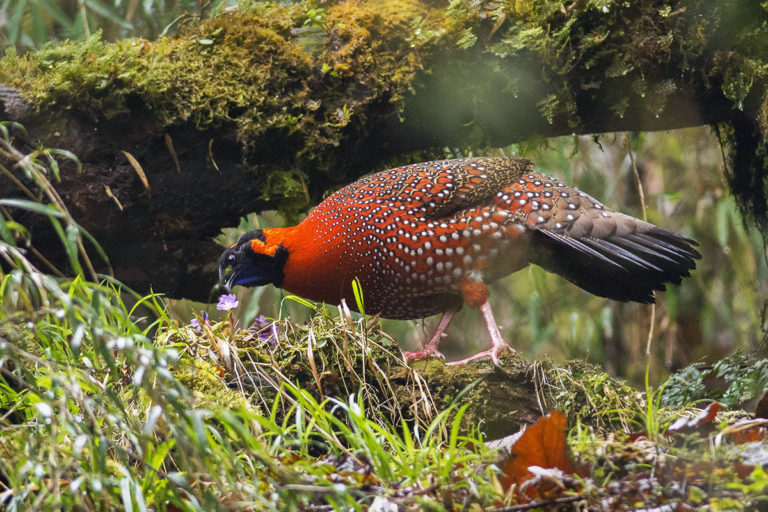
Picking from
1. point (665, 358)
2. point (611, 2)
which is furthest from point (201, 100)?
point (665, 358)

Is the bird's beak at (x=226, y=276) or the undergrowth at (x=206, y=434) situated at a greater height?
the undergrowth at (x=206, y=434)

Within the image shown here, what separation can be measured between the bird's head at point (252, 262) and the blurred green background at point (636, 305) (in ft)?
4.24

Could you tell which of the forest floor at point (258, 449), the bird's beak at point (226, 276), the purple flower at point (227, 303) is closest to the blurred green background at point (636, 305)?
the bird's beak at point (226, 276)

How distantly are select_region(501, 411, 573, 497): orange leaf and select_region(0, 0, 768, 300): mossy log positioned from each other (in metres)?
2.28

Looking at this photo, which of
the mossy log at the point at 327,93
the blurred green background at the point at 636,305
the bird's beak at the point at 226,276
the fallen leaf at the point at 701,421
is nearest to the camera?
the fallen leaf at the point at 701,421

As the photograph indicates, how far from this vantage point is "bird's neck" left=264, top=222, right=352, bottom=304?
3701 millimetres

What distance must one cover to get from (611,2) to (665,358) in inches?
149

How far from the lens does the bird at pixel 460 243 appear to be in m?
3.56

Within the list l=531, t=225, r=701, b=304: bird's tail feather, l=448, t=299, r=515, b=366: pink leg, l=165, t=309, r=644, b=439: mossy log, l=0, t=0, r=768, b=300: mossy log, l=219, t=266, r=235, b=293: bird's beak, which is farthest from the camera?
l=219, t=266, r=235, b=293: bird's beak

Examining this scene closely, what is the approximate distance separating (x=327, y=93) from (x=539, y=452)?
100 inches

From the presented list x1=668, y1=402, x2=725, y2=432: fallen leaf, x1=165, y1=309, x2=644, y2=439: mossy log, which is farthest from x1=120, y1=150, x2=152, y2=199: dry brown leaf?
x1=668, y1=402, x2=725, y2=432: fallen leaf

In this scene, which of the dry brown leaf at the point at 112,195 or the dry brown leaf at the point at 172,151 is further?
the dry brown leaf at the point at 172,151

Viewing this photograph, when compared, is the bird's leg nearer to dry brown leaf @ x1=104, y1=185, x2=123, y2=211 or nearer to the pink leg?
the pink leg

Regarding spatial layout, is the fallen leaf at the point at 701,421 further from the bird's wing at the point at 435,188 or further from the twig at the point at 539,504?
the bird's wing at the point at 435,188
